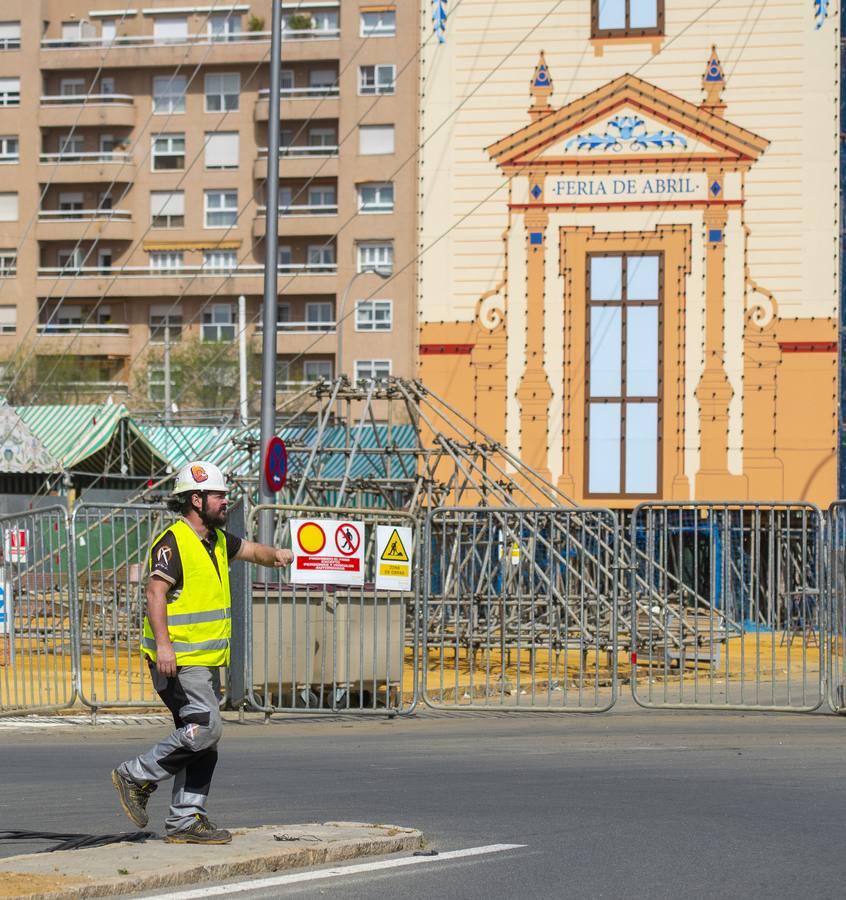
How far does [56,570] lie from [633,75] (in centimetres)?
2456

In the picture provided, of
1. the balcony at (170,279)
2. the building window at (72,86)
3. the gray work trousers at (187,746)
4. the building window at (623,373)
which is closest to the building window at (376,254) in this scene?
the balcony at (170,279)

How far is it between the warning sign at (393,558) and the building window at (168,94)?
57887 mm

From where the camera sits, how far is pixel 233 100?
71.1 meters

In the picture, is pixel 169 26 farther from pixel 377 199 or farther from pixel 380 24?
pixel 377 199

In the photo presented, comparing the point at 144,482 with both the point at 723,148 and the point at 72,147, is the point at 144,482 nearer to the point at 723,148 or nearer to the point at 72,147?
the point at 723,148

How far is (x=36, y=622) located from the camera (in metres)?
16.3

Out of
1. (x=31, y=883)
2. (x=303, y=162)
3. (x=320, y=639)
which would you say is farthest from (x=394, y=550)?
(x=303, y=162)

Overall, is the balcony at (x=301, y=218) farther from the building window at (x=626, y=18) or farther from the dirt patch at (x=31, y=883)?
the dirt patch at (x=31, y=883)

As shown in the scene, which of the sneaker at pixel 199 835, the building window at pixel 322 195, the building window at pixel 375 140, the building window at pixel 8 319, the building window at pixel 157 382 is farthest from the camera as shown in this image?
the building window at pixel 8 319

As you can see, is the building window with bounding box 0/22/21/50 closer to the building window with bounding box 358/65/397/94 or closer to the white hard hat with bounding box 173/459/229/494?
the building window with bounding box 358/65/397/94

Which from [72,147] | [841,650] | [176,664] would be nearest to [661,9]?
[841,650]

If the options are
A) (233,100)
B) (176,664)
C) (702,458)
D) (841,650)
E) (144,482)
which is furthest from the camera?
(233,100)

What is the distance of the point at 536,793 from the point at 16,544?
7.16 meters

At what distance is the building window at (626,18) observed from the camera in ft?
125
